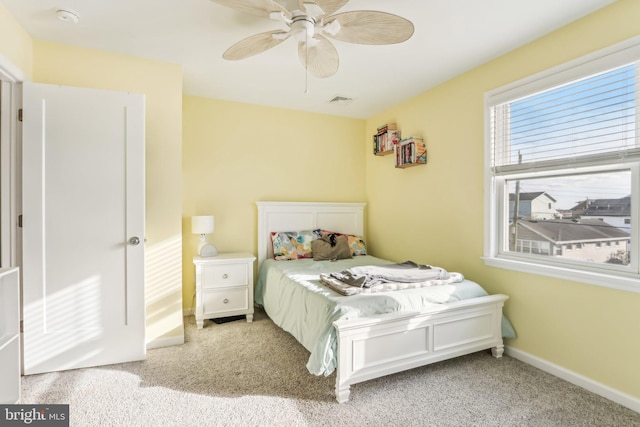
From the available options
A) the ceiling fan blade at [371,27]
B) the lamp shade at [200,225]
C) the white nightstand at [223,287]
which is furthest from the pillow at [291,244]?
the ceiling fan blade at [371,27]

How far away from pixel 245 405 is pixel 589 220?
246cm

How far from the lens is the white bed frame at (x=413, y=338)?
1957 mm

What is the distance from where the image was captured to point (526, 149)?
248cm

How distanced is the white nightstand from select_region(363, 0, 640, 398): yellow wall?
176 cm

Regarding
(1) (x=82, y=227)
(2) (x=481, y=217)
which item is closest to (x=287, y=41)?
(1) (x=82, y=227)

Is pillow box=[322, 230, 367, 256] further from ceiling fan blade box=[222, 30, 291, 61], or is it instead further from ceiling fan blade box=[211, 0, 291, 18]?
ceiling fan blade box=[211, 0, 291, 18]

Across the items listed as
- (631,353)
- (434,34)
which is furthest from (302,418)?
(434,34)

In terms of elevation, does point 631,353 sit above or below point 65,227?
below

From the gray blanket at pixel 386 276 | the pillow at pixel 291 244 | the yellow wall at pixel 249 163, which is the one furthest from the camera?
the pillow at pixel 291 244

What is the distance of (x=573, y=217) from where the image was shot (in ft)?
7.32

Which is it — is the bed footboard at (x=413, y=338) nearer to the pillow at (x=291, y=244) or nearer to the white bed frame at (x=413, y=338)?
the white bed frame at (x=413, y=338)

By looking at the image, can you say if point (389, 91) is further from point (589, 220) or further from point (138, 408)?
point (138, 408)

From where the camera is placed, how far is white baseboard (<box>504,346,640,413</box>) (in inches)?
74.7

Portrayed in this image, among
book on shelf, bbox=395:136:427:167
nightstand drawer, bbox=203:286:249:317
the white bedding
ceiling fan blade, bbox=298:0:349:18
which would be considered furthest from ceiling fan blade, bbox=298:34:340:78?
nightstand drawer, bbox=203:286:249:317
